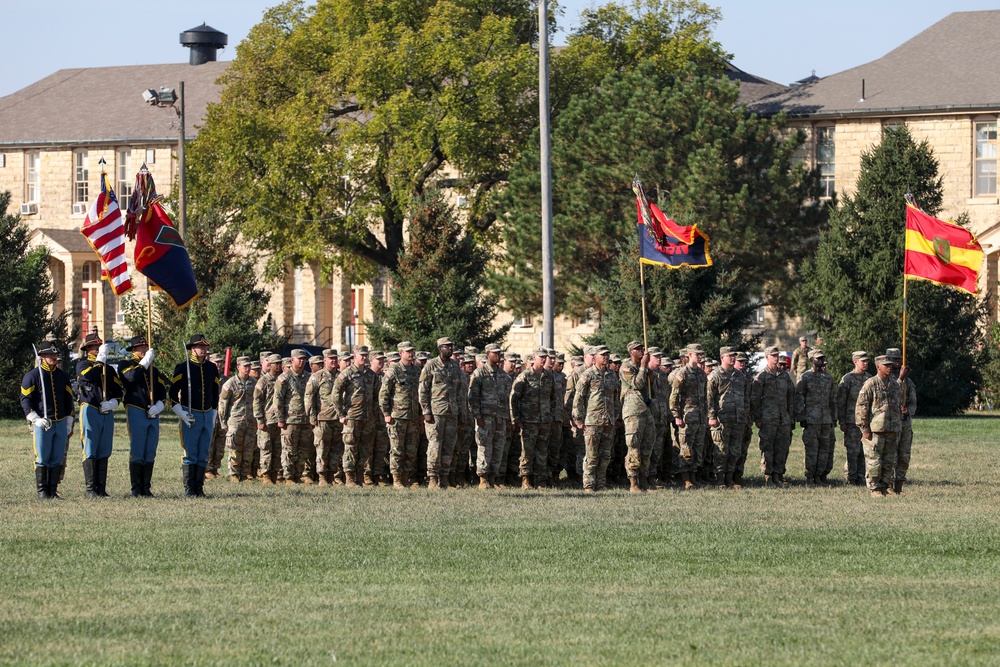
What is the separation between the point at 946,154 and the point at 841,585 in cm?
3800

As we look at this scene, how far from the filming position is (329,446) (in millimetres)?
21344

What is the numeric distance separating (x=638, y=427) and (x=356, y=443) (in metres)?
3.74

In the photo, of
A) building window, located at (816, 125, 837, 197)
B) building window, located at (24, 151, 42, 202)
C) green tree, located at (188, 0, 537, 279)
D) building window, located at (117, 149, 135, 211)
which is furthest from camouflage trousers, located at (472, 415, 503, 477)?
building window, located at (24, 151, 42, 202)

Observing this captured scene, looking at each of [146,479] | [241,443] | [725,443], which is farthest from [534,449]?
[146,479]

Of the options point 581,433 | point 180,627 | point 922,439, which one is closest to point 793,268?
point 922,439

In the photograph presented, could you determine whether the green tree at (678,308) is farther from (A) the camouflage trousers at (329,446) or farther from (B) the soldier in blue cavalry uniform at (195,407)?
(B) the soldier in blue cavalry uniform at (195,407)

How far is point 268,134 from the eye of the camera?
46344 millimetres

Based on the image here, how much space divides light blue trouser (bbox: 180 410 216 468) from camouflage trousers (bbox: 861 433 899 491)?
7857 mm

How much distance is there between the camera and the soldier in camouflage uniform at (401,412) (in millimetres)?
20797

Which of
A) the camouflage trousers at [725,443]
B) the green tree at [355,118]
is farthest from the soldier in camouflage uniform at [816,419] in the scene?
the green tree at [355,118]

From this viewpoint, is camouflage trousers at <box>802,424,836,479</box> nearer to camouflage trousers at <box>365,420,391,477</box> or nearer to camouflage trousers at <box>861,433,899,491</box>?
camouflage trousers at <box>861,433,899,491</box>

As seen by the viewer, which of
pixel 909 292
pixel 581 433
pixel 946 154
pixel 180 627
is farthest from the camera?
pixel 946 154

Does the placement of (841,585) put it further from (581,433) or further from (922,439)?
(922,439)

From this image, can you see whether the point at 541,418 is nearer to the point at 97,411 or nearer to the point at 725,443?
the point at 725,443
